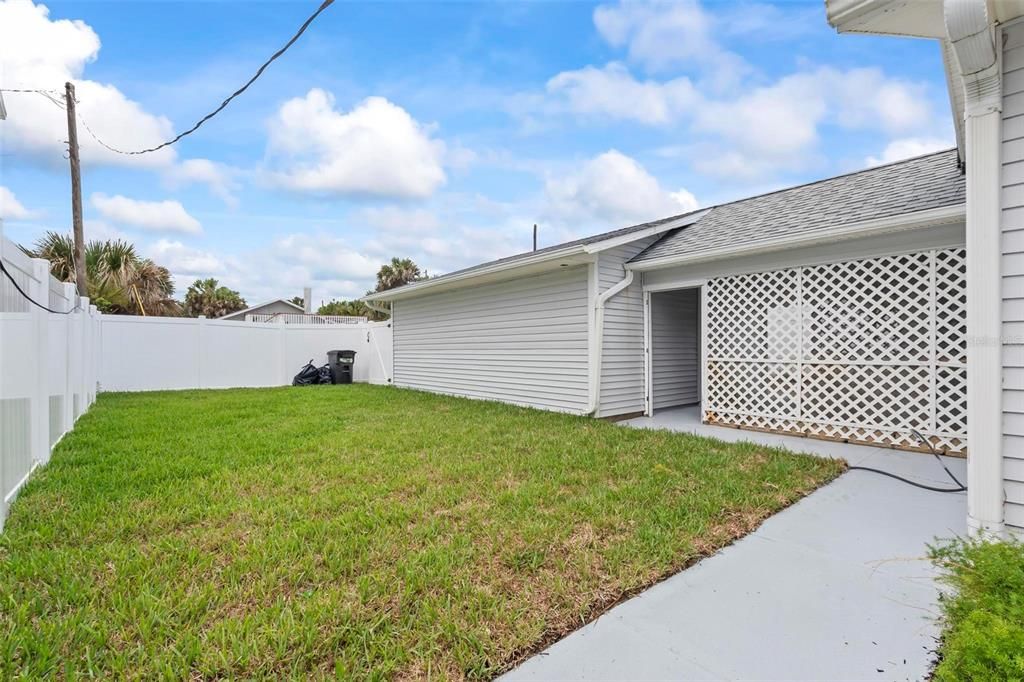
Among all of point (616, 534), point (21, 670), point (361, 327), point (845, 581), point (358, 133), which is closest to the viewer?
point (21, 670)

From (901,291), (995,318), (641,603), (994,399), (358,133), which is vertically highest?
(358,133)

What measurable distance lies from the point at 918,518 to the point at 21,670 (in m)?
5.06

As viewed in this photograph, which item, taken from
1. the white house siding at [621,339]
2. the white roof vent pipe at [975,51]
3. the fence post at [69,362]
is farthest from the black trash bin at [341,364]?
the white roof vent pipe at [975,51]

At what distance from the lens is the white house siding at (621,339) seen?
7410 millimetres

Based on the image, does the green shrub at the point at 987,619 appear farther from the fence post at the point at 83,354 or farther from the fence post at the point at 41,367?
the fence post at the point at 83,354

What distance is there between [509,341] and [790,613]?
7024 mm

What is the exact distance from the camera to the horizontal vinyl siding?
27.8ft

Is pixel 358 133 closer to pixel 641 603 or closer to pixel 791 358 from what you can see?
pixel 791 358

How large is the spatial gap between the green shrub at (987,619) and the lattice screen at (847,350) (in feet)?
13.6

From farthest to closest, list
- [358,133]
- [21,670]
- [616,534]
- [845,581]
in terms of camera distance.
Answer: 1. [358,133]
2. [616,534]
3. [845,581]
4. [21,670]

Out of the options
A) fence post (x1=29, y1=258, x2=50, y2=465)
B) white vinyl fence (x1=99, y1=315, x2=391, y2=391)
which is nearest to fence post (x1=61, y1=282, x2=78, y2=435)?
fence post (x1=29, y1=258, x2=50, y2=465)

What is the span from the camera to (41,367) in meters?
4.20

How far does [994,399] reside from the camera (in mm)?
2695

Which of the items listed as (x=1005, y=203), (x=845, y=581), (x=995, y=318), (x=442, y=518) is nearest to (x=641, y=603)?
(x=845, y=581)
